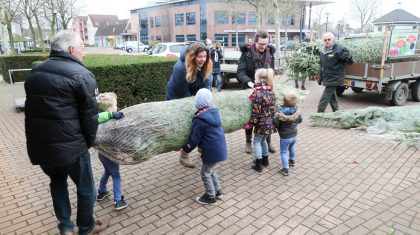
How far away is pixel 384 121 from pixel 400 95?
331cm

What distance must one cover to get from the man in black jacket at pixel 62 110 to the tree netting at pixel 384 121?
539 cm

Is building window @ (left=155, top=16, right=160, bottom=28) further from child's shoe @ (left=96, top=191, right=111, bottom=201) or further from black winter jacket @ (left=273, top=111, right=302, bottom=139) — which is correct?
child's shoe @ (left=96, top=191, right=111, bottom=201)

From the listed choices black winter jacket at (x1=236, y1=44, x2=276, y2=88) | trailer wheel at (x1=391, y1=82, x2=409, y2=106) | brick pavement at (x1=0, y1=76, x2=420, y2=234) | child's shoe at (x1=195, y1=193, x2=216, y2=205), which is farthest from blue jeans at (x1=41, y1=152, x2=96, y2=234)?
trailer wheel at (x1=391, y1=82, x2=409, y2=106)

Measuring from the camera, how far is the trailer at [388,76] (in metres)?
8.41

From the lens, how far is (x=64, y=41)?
106 inches

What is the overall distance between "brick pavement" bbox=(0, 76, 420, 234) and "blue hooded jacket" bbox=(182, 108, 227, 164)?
2.15 ft

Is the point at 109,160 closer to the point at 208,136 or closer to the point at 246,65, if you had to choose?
the point at 208,136

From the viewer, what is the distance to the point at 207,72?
172 inches

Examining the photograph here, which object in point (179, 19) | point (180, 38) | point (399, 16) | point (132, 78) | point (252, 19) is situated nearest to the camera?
point (132, 78)

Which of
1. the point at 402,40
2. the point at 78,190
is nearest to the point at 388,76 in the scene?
the point at 402,40

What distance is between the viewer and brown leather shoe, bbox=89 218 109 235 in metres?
3.22

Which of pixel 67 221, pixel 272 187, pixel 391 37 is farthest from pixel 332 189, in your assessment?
pixel 391 37

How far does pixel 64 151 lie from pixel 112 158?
0.84 m

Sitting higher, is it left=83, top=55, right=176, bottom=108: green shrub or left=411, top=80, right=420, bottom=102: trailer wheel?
left=83, top=55, right=176, bottom=108: green shrub
